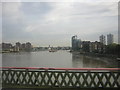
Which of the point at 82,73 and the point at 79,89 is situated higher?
the point at 82,73

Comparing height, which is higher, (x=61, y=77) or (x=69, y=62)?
(x=61, y=77)

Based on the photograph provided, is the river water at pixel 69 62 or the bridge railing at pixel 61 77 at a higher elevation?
the bridge railing at pixel 61 77

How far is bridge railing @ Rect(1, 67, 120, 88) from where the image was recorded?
270 centimetres

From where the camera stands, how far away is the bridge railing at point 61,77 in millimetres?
2701

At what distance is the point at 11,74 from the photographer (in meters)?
2.92

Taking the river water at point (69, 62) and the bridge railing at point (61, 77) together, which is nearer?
the bridge railing at point (61, 77)

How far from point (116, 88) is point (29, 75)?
161cm

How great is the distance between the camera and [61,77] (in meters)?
2.78

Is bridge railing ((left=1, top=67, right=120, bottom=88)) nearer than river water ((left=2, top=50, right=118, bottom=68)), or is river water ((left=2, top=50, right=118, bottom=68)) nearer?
bridge railing ((left=1, top=67, right=120, bottom=88))

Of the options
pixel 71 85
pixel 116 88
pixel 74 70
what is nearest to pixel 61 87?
pixel 71 85

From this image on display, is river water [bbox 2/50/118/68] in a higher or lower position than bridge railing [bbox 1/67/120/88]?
lower

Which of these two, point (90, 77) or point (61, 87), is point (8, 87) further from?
point (90, 77)

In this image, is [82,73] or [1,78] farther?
[1,78]

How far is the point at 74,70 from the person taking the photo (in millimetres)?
2676
